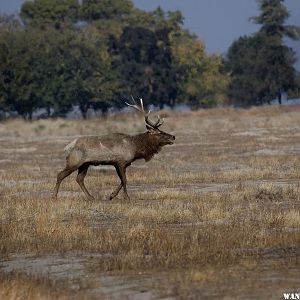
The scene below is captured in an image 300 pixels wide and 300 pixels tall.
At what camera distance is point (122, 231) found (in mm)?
15875

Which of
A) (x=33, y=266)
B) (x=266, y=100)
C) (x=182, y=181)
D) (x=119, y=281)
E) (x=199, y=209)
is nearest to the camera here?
(x=119, y=281)

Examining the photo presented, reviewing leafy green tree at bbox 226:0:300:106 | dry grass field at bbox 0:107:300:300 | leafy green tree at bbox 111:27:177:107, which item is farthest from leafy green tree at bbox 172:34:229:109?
dry grass field at bbox 0:107:300:300

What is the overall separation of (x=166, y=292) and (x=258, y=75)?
9075 centimetres

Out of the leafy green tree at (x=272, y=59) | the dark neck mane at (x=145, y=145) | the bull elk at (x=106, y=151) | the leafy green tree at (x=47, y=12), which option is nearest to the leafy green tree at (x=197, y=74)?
the leafy green tree at (x=272, y=59)

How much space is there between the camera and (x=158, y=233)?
15.1 metres

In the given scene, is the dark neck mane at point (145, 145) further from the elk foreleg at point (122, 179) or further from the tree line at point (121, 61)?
the tree line at point (121, 61)

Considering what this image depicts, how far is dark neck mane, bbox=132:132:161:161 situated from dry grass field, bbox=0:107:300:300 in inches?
39.2

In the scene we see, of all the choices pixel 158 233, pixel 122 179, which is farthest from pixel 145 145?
pixel 158 233

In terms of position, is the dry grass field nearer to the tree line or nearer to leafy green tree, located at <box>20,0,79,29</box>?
Answer: the tree line

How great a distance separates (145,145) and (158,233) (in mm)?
7318

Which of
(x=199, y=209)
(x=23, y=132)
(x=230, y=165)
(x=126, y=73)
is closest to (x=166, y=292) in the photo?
(x=199, y=209)

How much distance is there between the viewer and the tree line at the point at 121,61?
8725cm

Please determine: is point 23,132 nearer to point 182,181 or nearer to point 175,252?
point 182,181

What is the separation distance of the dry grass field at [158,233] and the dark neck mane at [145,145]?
100 centimetres
